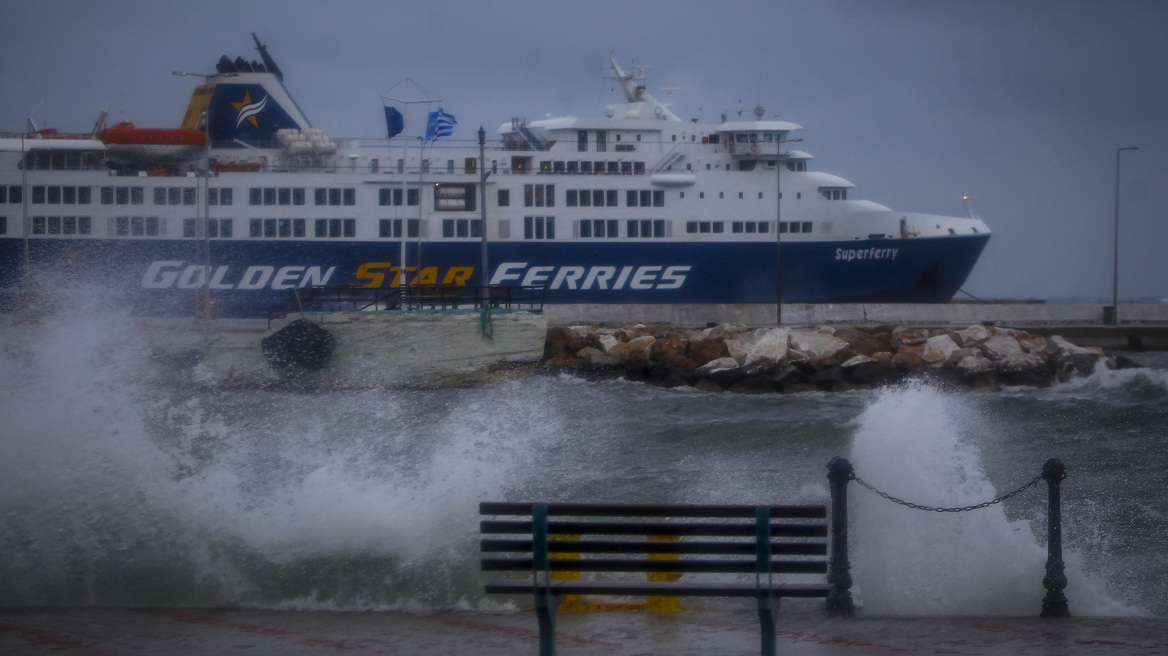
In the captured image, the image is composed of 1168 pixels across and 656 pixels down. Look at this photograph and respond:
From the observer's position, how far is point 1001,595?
753 cm

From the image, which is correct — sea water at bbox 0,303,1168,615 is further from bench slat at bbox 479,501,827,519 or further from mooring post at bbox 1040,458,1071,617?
bench slat at bbox 479,501,827,519

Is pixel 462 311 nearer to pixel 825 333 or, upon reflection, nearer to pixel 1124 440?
pixel 825 333

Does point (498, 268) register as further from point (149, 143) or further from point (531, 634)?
point (531, 634)

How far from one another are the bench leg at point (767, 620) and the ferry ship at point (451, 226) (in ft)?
110

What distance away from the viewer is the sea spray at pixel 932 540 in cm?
746

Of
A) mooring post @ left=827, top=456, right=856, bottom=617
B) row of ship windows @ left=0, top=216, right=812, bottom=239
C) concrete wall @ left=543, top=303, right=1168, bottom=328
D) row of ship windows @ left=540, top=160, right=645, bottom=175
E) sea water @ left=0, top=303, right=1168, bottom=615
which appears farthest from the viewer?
row of ship windows @ left=540, top=160, right=645, bottom=175

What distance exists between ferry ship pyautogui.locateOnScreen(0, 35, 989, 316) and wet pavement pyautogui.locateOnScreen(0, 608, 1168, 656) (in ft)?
105

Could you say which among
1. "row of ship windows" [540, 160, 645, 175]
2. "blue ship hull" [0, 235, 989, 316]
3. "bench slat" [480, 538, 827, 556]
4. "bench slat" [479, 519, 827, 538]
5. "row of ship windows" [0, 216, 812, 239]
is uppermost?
"row of ship windows" [540, 160, 645, 175]

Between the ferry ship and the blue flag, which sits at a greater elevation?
the blue flag

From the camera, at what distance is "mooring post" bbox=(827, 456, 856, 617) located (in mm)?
6402

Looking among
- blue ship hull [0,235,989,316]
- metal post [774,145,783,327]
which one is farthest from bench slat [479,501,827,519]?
blue ship hull [0,235,989,316]

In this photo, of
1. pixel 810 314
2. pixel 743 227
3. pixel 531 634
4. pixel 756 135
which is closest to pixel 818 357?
pixel 810 314

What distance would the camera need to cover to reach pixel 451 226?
39.8 meters

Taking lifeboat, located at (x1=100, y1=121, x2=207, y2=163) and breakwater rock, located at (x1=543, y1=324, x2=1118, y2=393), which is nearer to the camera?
breakwater rock, located at (x1=543, y1=324, x2=1118, y2=393)
